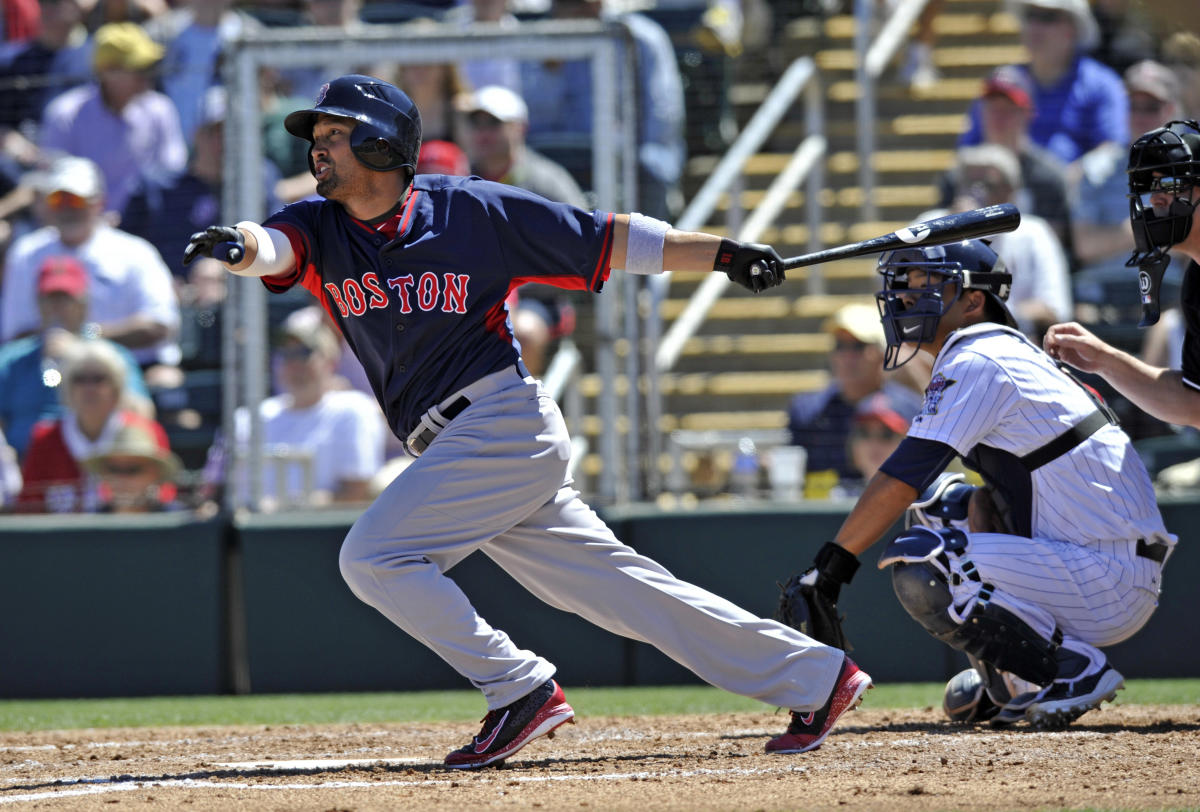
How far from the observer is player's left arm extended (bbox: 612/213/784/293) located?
14.4 ft

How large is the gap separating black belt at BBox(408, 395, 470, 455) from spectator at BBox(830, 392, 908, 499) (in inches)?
123

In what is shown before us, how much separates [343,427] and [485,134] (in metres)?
1.73

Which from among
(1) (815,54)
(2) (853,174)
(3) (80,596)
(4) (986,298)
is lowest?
(3) (80,596)

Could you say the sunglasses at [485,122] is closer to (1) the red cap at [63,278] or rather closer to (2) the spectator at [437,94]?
(2) the spectator at [437,94]

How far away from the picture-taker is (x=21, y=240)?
8.98 metres

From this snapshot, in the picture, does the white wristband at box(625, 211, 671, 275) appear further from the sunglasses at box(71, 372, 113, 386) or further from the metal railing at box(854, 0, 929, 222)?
the metal railing at box(854, 0, 929, 222)

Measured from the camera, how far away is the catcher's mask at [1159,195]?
15.4 ft

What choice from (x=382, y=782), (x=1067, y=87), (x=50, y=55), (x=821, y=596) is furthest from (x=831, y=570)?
(x=50, y=55)

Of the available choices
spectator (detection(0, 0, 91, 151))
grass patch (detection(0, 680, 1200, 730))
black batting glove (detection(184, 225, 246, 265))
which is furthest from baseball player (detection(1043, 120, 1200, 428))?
spectator (detection(0, 0, 91, 151))

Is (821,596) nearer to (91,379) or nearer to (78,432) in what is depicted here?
(78,432)

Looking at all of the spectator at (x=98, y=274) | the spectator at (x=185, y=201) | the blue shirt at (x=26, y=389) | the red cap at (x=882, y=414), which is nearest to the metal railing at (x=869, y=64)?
the red cap at (x=882, y=414)

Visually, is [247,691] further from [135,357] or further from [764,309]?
[764,309]

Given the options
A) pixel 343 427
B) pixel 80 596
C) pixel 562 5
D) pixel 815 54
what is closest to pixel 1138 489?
pixel 343 427

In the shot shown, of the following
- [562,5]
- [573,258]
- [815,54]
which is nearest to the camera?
[573,258]
